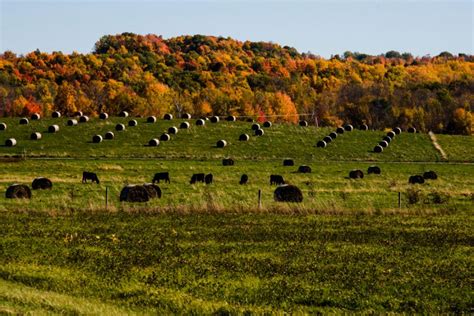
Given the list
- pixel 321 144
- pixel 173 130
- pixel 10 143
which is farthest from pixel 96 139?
pixel 321 144

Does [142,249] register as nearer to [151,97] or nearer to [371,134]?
[371,134]

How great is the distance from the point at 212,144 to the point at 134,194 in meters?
46.2

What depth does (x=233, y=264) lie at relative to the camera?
21.1m

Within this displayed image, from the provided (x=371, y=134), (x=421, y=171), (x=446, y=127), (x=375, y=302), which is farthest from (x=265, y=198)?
(x=446, y=127)

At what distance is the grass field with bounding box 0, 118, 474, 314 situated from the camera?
16.8 metres

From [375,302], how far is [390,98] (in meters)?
147

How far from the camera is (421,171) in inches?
2534

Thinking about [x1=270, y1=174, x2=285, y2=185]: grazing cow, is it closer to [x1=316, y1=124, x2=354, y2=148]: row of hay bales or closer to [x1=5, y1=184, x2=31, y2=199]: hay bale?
[x1=5, y1=184, x2=31, y2=199]: hay bale

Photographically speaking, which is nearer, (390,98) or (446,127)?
(446,127)

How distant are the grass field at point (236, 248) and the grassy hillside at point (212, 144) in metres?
20.8

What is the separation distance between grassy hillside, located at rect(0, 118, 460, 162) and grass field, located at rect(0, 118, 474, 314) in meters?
20.8

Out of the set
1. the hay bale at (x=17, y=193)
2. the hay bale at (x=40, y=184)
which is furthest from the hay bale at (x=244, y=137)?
the hay bale at (x=17, y=193)

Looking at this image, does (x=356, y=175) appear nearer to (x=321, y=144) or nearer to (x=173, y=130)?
(x=321, y=144)

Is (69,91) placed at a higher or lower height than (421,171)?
higher
